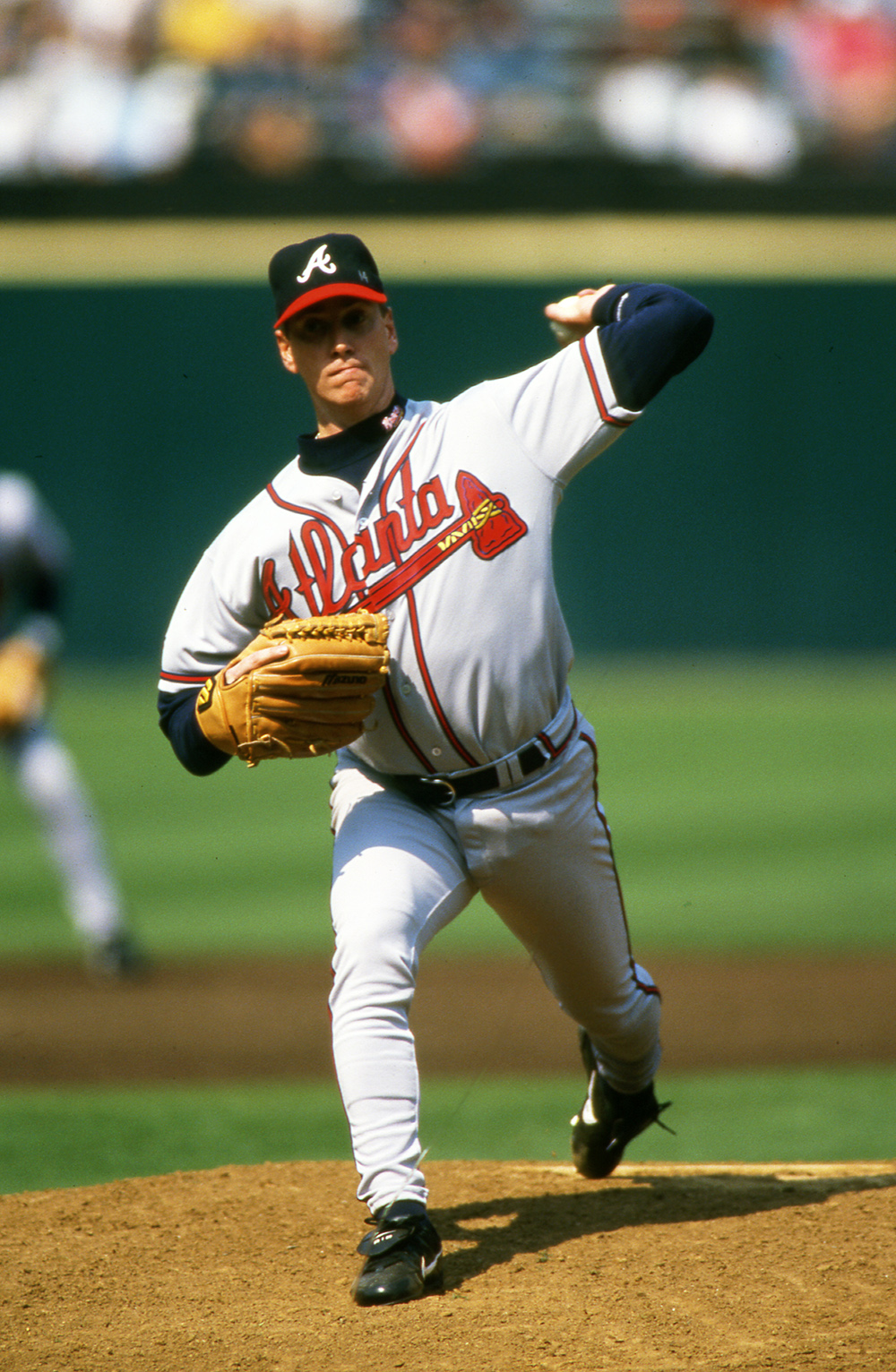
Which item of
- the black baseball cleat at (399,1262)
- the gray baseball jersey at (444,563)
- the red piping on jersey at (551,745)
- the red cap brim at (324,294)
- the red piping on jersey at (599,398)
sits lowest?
the black baseball cleat at (399,1262)

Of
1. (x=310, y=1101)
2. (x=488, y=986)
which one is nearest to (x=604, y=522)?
(x=488, y=986)

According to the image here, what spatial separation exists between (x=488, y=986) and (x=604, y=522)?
8063 mm

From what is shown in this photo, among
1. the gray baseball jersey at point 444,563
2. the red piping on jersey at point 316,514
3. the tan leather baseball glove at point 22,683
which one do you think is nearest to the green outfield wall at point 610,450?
the tan leather baseball glove at point 22,683

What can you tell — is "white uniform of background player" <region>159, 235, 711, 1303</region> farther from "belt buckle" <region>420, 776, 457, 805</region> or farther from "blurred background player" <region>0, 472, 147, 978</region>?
"blurred background player" <region>0, 472, 147, 978</region>

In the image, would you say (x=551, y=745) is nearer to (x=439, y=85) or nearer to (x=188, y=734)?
(x=188, y=734)

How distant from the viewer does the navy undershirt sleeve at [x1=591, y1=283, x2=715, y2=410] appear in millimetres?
2836

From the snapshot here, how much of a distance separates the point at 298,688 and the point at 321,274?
71 cm

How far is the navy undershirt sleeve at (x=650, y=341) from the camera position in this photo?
2.84 meters

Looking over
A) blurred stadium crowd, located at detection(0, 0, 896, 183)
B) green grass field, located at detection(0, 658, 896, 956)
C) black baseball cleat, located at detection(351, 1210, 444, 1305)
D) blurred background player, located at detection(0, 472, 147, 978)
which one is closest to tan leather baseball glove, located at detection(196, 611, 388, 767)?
black baseball cleat, located at detection(351, 1210, 444, 1305)

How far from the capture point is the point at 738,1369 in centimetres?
234

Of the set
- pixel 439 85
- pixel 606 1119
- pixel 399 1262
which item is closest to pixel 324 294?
pixel 399 1262

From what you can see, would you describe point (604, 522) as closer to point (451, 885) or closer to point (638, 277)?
point (638, 277)

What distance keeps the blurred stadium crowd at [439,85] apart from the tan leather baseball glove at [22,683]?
27.3 ft

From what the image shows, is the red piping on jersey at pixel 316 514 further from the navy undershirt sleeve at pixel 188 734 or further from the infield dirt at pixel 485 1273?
the infield dirt at pixel 485 1273
